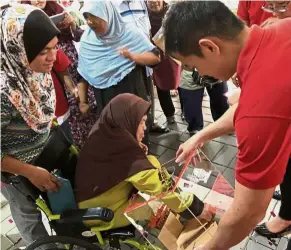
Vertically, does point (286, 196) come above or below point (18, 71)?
below

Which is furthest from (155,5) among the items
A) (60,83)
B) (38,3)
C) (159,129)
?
(159,129)

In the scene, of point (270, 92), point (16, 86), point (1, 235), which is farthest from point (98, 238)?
point (270, 92)

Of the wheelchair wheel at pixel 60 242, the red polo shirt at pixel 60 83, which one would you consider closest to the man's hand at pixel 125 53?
the red polo shirt at pixel 60 83

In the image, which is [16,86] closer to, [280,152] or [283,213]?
[280,152]

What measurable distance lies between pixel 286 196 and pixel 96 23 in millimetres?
1462

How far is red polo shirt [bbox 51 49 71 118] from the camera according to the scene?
1.90 m

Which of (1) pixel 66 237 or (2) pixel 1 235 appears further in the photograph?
(2) pixel 1 235

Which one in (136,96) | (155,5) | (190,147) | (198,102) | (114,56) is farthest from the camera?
(198,102)

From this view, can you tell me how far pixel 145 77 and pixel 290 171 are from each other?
107 centimetres

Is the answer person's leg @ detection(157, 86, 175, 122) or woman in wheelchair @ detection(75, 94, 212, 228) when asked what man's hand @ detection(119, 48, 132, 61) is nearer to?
woman in wheelchair @ detection(75, 94, 212, 228)

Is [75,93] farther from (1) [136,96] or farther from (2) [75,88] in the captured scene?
(1) [136,96]

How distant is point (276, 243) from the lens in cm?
174

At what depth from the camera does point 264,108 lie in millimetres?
772

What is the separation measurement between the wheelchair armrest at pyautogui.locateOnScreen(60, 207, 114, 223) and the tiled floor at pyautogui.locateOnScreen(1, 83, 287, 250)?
42cm
